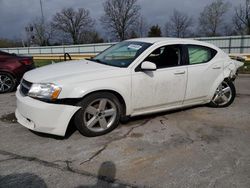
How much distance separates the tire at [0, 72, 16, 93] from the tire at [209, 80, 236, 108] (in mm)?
5780

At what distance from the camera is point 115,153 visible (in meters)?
3.47

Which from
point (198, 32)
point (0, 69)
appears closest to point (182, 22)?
point (198, 32)

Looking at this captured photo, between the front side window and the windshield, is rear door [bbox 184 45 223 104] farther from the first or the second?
the windshield

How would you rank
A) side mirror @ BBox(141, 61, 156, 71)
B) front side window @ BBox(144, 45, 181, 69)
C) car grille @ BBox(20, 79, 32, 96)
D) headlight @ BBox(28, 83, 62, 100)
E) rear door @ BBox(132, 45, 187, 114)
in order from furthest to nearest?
front side window @ BBox(144, 45, 181, 69)
rear door @ BBox(132, 45, 187, 114)
side mirror @ BBox(141, 61, 156, 71)
car grille @ BBox(20, 79, 32, 96)
headlight @ BBox(28, 83, 62, 100)

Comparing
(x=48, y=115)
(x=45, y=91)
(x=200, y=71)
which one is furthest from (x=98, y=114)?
(x=200, y=71)

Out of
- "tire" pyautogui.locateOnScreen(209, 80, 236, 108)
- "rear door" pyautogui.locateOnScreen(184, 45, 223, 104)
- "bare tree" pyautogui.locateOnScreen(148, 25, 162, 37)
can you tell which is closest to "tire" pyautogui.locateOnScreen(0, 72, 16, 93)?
"rear door" pyautogui.locateOnScreen(184, 45, 223, 104)

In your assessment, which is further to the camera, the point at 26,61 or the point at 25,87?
the point at 26,61

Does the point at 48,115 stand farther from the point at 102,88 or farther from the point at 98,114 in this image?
the point at 102,88

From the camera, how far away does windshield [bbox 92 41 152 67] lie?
14.1 feet

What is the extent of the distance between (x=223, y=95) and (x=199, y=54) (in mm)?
1170

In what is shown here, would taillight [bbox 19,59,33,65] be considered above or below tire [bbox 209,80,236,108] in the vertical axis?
above

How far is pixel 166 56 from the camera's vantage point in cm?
467

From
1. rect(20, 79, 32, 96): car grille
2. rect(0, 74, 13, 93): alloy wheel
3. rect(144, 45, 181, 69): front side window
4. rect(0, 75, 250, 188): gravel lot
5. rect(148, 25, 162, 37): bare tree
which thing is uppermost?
rect(148, 25, 162, 37): bare tree

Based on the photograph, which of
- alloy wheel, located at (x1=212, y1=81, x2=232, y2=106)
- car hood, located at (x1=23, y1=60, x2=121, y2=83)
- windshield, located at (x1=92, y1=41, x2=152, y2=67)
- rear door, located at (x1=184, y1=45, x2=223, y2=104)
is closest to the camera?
car hood, located at (x1=23, y1=60, x2=121, y2=83)
